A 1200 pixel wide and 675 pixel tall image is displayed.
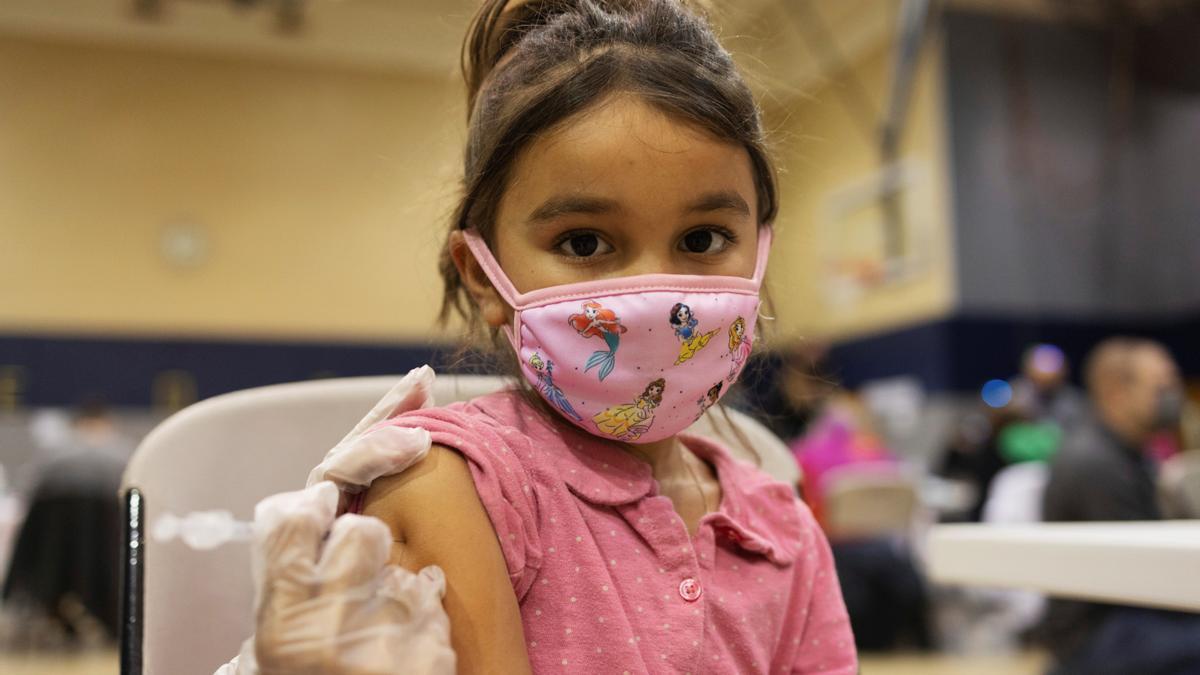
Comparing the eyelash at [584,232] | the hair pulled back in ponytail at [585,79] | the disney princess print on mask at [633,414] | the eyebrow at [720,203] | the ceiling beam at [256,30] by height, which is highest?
the ceiling beam at [256,30]

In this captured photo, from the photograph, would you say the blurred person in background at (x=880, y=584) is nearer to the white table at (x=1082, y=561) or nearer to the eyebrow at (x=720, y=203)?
the white table at (x=1082, y=561)

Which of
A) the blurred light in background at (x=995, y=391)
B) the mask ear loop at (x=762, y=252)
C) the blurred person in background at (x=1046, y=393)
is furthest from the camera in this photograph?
the blurred light in background at (x=995, y=391)

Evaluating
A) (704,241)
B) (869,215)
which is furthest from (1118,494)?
(869,215)

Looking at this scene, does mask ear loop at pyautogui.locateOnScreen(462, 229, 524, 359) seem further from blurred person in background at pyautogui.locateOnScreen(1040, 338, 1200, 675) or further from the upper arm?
blurred person in background at pyautogui.locateOnScreen(1040, 338, 1200, 675)

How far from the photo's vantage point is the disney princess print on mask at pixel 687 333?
880 millimetres

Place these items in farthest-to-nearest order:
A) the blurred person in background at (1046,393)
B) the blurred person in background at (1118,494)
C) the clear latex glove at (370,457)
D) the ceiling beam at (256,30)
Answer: the ceiling beam at (256,30) → the blurred person in background at (1046,393) → the blurred person in background at (1118,494) → the clear latex glove at (370,457)

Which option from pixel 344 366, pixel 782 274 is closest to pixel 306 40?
pixel 344 366

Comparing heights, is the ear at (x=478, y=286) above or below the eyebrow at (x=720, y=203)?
below

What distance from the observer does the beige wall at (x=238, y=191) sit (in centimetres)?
823

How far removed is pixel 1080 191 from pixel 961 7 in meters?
1.65

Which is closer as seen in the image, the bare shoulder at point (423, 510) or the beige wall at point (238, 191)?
the bare shoulder at point (423, 510)

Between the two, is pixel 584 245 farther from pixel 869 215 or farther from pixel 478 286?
pixel 869 215

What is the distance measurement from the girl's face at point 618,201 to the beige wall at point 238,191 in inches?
274

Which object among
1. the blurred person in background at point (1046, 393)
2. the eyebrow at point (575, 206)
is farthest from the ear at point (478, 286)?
the blurred person in background at point (1046, 393)
